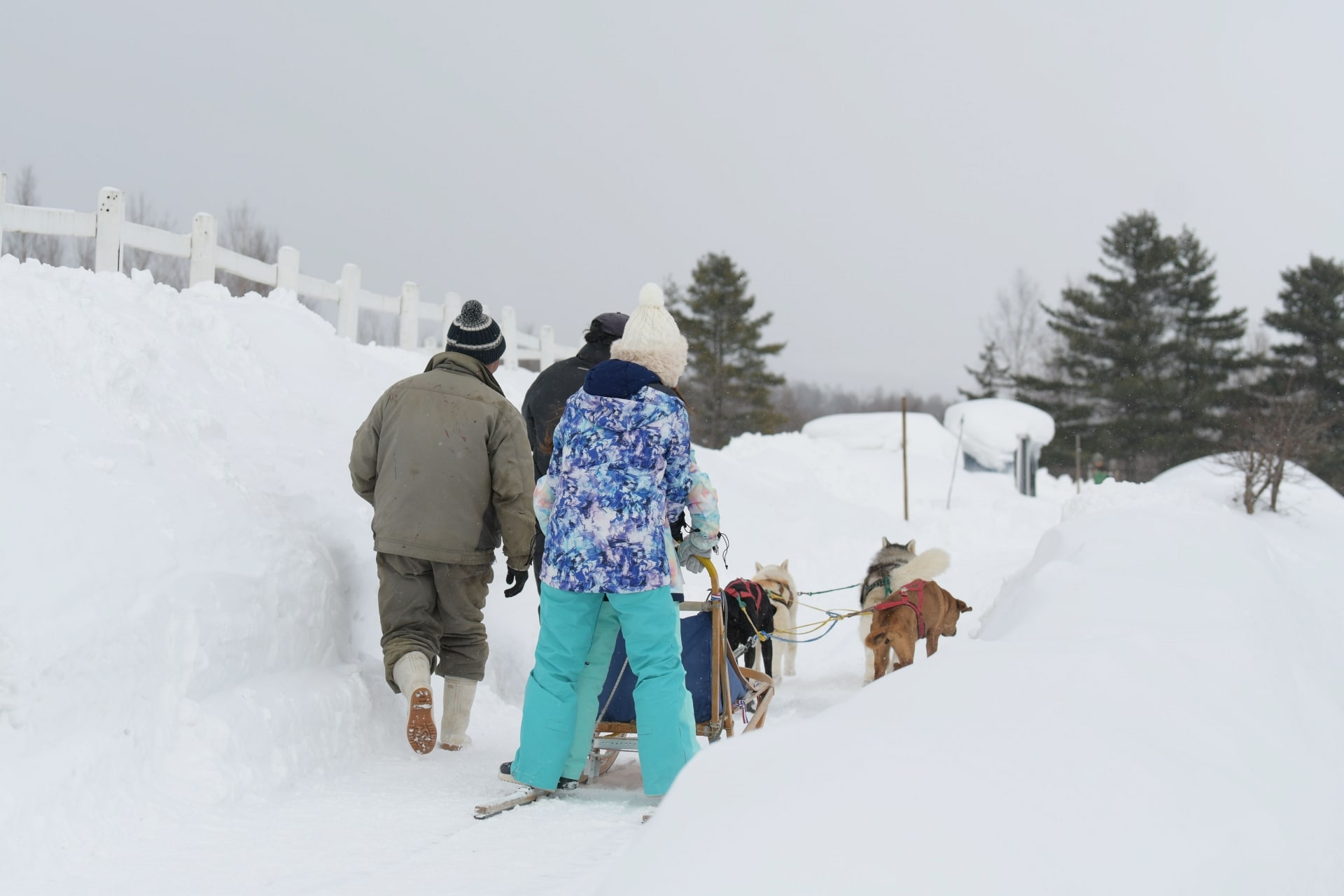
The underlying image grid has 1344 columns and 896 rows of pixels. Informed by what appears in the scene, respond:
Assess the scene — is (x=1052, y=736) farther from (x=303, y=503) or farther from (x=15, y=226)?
(x=15, y=226)

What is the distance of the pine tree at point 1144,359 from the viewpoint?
126ft

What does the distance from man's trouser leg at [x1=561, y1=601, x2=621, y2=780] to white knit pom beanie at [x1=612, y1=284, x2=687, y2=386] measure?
37.4 inches

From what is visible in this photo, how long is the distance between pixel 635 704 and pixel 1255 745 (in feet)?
Result: 6.51

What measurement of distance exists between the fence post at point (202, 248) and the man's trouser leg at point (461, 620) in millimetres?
6508

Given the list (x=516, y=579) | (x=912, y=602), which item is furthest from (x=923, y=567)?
(x=516, y=579)

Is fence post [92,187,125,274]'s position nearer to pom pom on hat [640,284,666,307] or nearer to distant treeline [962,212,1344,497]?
pom pom on hat [640,284,666,307]

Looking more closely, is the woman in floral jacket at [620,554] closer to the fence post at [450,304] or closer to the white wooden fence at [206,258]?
the white wooden fence at [206,258]

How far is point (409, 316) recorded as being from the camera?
14.2 meters

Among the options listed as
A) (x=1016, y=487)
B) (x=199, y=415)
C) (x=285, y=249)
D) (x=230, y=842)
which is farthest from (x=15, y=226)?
(x=1016, y=487)

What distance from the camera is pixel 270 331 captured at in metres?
8.49

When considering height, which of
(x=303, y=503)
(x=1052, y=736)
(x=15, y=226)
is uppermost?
(x=15, y=226)

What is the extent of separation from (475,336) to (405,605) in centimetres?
129

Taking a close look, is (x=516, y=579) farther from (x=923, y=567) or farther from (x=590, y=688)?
(x=923, y=567)

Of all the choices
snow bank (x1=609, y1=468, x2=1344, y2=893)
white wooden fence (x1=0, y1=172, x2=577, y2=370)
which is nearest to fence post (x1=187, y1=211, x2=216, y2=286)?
white wooden fence (x1=0, y1=172, x2=577, y2=370)
